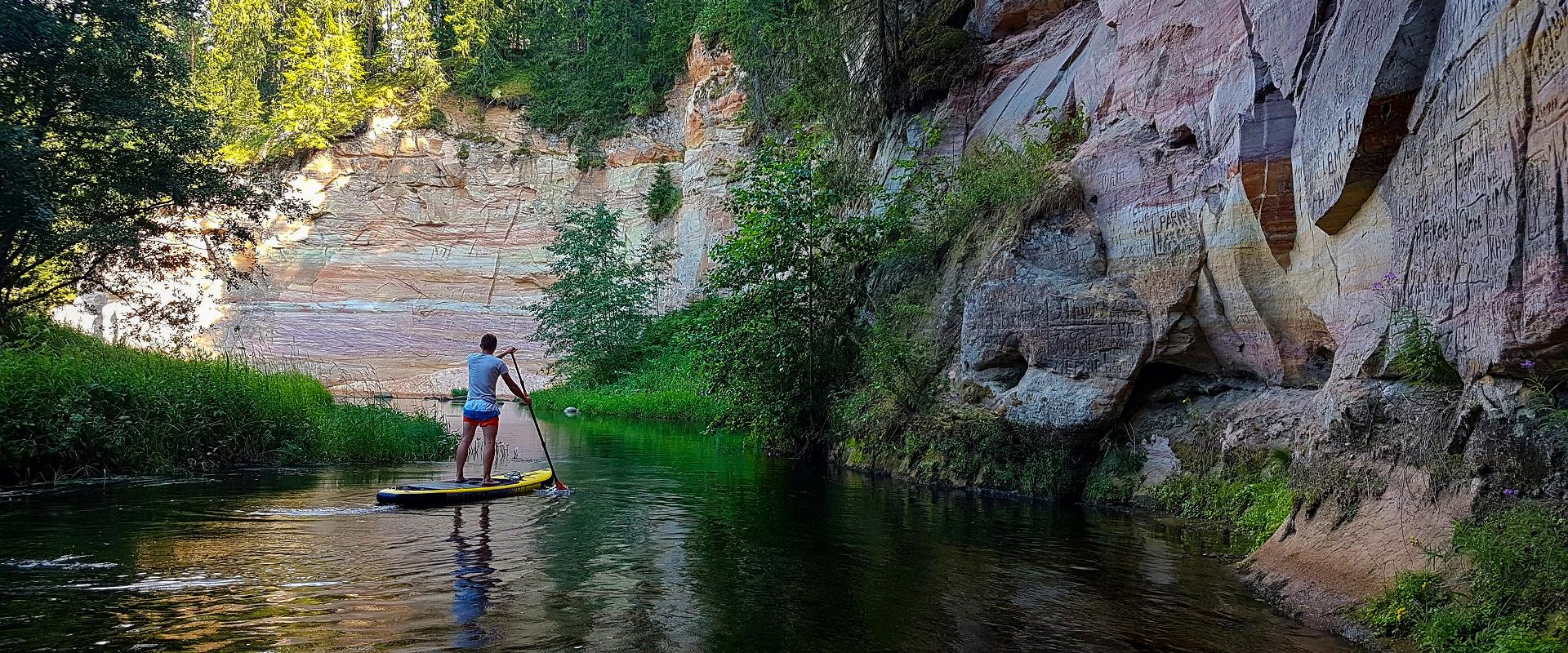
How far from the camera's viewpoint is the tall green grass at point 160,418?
30.3ft

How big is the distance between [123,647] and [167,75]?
13.4m

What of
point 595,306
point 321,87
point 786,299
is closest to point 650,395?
point 595,306

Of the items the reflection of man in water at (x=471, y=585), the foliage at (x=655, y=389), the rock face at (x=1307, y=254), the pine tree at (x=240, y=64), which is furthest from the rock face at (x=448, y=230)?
the reflection of man in water at (x=471, y=585)

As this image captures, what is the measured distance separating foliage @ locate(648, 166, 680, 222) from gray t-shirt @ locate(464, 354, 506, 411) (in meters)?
30.9

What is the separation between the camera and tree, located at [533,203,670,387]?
34.3m

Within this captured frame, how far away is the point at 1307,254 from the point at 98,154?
51.9 feet

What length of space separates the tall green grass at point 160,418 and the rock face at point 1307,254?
8635mm

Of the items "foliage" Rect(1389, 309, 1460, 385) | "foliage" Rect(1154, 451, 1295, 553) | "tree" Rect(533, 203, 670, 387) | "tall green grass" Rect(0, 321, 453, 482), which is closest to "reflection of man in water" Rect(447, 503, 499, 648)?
"tall green grass" Rect(0, 321, 453, 482)

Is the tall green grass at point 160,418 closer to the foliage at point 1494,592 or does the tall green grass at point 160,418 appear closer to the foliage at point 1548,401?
the foliage at point 1494,592

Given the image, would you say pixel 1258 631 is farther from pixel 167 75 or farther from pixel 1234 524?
pixel 167 75

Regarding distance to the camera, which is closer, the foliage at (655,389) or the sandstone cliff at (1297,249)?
the sandstone cliff at (1297,249)

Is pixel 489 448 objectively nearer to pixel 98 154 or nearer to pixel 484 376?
pixel 484 376

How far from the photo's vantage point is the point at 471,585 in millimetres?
5781

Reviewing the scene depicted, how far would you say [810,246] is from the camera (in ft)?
49.0
